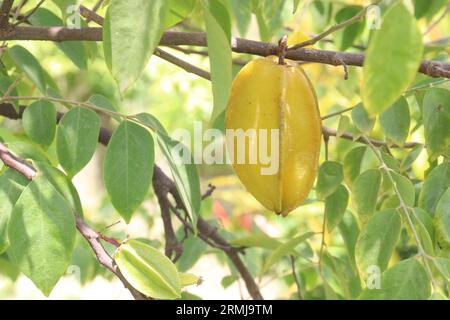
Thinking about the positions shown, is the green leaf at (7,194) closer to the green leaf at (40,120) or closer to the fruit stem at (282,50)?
the green leaf at (40,120)

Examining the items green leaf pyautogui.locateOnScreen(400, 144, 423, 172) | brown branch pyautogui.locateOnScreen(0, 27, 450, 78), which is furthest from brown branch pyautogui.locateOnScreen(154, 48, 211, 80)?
green leaf pyautogui.locateOnScreen(400, 144, 423, 172)

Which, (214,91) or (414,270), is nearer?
(214,91)

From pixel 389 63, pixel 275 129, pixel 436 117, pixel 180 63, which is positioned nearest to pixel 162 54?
pixel 180 63

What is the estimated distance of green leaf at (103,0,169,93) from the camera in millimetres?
632

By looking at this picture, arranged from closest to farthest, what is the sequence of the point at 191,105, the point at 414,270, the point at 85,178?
the point at 414,270
the point at 191,105
the point at 85,178

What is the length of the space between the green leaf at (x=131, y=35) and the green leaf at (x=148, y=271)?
10.6 inches

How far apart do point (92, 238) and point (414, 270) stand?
13.5 inches

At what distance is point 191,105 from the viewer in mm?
2889

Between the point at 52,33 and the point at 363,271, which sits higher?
the point at 52,33

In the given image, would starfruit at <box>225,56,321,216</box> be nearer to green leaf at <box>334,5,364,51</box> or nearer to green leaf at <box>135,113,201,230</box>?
green leaf at <box>135,113,201,230</box>

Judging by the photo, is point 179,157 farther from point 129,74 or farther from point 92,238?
point 129,74
